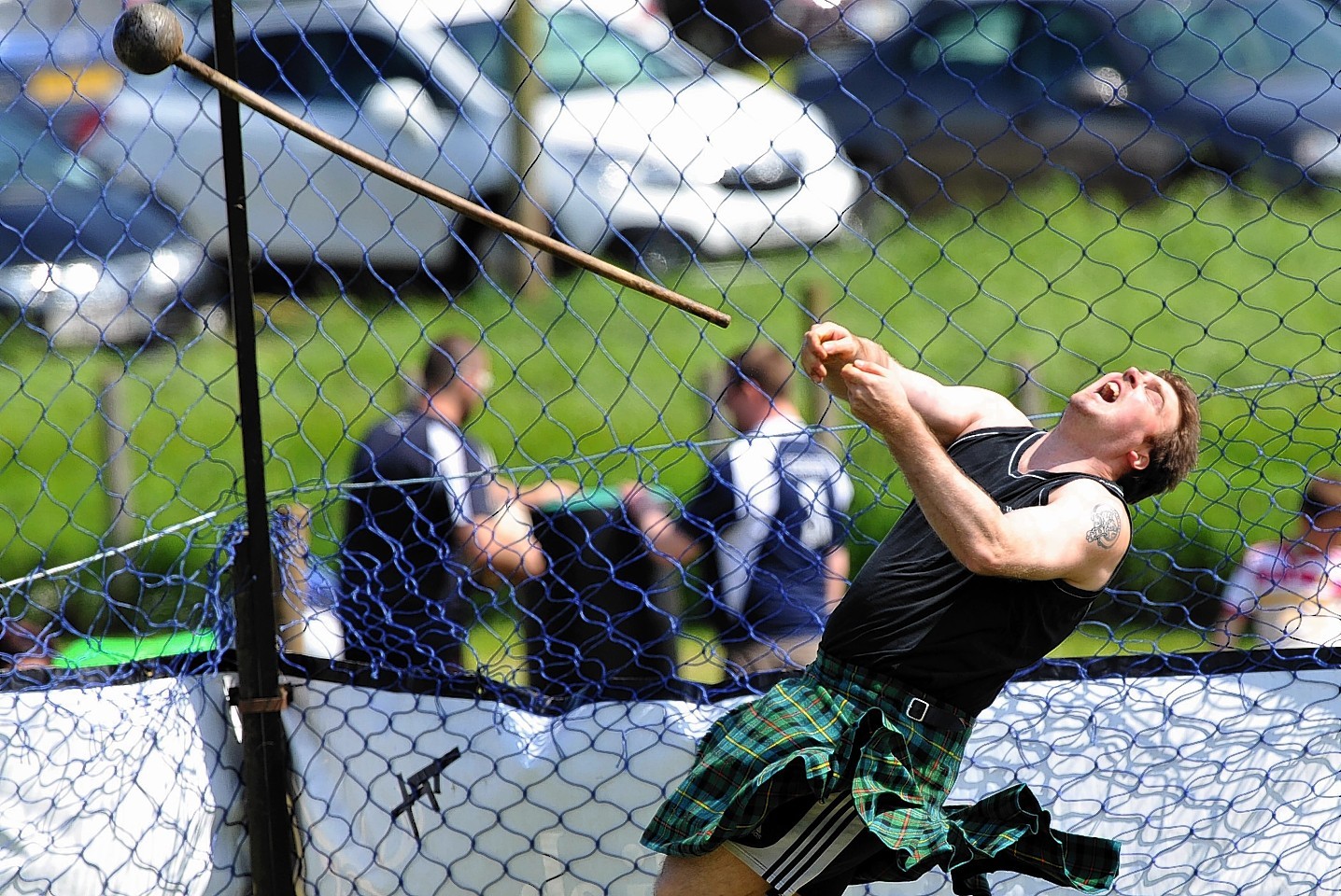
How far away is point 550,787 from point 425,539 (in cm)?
69

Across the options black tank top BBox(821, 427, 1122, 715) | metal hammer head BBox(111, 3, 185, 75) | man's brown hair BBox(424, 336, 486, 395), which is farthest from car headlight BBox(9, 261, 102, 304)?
black tank top BBox(821, 427, 1122, 715)

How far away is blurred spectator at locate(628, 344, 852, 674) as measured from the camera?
3078mm

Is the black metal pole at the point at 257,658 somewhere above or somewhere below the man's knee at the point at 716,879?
above

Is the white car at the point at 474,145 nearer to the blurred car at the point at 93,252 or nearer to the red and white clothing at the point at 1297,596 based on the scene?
the blurred car at the point at 93,252

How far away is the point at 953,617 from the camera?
88.4 inches

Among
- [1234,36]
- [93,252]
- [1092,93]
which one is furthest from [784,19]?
[93,252]

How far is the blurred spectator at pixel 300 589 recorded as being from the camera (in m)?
2.92

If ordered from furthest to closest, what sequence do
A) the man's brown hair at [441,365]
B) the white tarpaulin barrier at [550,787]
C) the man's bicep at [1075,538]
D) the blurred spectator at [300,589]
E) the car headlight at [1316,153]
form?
Answer: the car headlight at [1316,153], the man's brown hair at [441,365], the blurred spectator at [300,589], the white tarpaulin barrier at [550,787], the man's bicep at [1075,538]

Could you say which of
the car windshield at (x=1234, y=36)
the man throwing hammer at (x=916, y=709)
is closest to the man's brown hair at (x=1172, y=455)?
the man throwing hammer at (x=916, y=709)

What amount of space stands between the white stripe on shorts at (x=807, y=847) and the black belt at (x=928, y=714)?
0.16 m

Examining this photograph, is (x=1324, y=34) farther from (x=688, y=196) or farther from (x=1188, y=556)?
(x=688, y=196)

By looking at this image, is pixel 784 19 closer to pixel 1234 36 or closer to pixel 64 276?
pixel 1234 36

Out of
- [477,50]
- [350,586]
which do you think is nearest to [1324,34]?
[477,50]

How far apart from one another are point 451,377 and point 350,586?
2.05 feet
